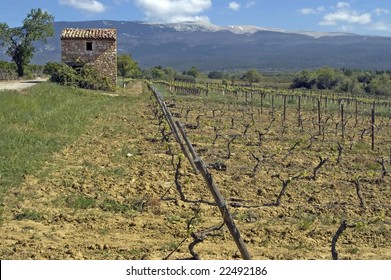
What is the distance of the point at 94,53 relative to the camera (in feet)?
119

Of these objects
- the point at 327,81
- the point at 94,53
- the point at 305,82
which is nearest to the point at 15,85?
the point at 94,53

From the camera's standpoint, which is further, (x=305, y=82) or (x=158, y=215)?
(x=305, y=82)

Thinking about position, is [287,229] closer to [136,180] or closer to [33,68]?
[136,180]

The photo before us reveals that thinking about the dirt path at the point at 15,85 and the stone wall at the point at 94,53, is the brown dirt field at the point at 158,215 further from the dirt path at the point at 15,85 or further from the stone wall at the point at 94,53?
the stone wall at the point at 94,53

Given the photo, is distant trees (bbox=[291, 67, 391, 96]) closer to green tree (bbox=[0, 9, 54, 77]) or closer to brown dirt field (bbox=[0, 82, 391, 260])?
green tree (bbox=[0, 9, 54, 77])

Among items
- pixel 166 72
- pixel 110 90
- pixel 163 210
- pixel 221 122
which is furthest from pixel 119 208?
pixel 166 72

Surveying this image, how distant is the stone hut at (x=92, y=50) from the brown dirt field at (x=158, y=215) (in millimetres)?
24725

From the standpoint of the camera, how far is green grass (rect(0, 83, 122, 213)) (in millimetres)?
10680

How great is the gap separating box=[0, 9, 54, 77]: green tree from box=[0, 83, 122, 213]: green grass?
59.0 feet

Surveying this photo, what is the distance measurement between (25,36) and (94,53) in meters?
10.7

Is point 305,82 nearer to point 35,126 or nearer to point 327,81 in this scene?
point 327,81

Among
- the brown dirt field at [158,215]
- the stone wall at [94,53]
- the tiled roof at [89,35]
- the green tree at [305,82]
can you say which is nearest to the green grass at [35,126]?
the brown dirt field at [158,215]

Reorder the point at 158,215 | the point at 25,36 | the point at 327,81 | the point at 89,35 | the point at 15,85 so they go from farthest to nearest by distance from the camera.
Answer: the point at 327,81
the point at 25,36
the point at 89,35
the point at 15,85
the point at 158,215

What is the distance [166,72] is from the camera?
10094 centimetres
